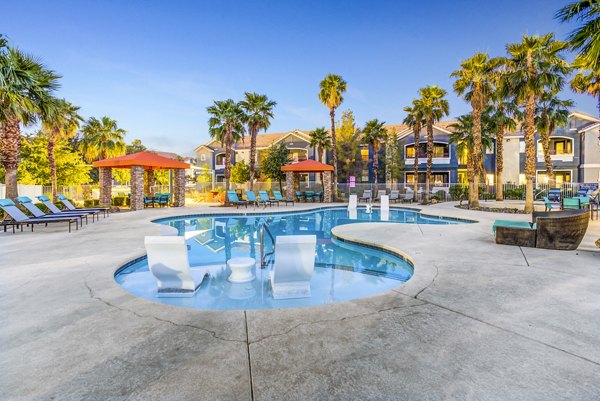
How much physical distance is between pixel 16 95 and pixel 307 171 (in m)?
16.2

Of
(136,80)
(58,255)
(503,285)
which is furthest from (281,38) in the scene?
(503,285)

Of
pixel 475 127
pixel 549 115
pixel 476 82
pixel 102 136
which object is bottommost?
pixel 475 127

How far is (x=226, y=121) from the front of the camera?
2197cm

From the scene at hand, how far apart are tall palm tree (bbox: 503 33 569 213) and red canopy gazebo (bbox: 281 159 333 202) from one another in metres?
12.1

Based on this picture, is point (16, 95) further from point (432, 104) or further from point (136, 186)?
point (432, 104)

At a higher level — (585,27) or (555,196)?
(585,27)

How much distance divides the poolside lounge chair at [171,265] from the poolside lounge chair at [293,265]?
128cm

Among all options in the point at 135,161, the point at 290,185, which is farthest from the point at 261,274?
the point at 290,185

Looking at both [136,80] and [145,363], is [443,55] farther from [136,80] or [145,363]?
[145,363]

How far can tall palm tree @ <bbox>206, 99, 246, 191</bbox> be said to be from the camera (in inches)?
862

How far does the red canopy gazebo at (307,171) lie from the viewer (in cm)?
2259

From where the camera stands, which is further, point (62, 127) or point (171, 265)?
point (62, 127)

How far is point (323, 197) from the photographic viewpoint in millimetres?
24750

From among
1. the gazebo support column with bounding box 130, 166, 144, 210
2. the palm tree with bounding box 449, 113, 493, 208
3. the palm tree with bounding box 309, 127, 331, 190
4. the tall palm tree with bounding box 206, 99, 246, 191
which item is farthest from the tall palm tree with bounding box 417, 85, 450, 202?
the gazebo support column with bounding box 130, 166, 144, 210
